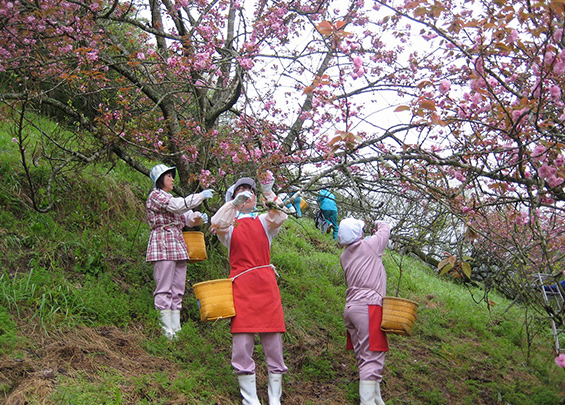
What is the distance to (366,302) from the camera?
4.40m

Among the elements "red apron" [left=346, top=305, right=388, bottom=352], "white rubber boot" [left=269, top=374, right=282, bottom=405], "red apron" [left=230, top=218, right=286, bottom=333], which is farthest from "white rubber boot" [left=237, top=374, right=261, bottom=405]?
"red apron" [left=346, top=305, right=388, bottom=352]

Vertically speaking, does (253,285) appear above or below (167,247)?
below

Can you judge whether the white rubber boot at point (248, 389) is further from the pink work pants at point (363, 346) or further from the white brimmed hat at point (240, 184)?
the white brimmed hat at point (240, 184)

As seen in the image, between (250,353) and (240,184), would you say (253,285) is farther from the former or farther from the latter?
(240,184)

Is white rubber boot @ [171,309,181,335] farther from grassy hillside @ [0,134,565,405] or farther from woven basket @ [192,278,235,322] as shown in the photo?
woven basket @ [192,278,235,322]

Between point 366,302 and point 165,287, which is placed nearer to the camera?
point 366,302

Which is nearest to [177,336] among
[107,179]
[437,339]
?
[107,179]

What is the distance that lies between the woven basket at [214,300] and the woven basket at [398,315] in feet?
4.25

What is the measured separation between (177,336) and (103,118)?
7.80 feet

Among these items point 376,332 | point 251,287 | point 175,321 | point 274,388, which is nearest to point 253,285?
point 251,287

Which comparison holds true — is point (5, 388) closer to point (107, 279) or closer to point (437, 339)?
point (107, 279)

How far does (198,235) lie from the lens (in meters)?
5.20

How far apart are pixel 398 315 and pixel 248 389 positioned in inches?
53.7

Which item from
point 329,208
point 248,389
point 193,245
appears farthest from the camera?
point 329,208
